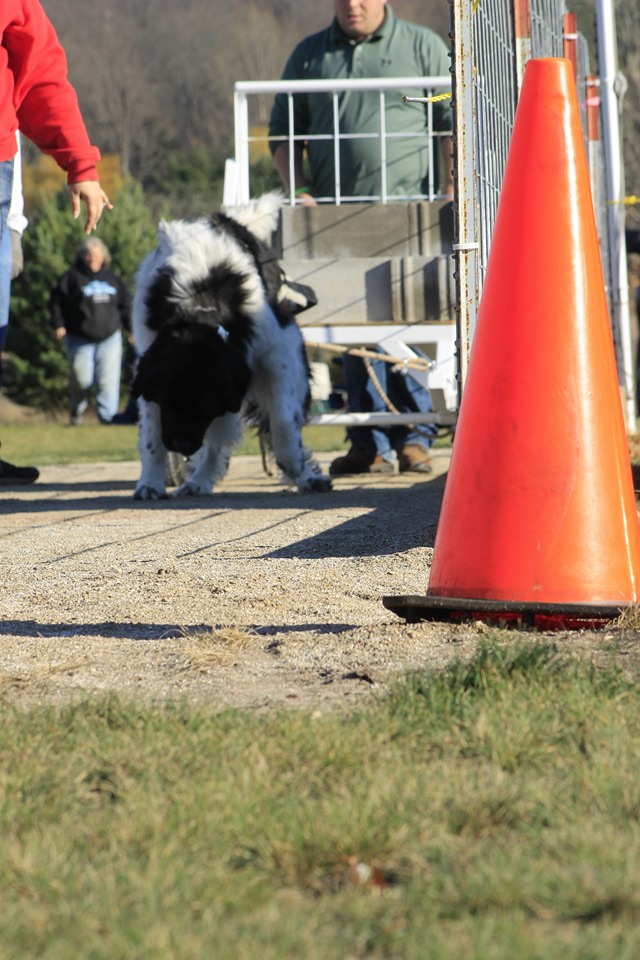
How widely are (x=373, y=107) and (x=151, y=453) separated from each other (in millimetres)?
2731

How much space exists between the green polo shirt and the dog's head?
216cm

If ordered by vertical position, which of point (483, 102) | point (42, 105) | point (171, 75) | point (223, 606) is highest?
point (171, 75)

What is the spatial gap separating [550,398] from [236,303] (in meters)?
3.86

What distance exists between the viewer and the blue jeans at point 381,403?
352 inches

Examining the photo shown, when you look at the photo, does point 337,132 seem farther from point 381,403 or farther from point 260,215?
point 381,403

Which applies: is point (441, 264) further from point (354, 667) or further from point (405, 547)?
point (354, 667)

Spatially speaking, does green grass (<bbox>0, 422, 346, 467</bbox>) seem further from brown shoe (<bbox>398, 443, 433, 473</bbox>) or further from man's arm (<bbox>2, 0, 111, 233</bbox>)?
man's arm (<bbox>2, 0, 111, 233</bbox>)

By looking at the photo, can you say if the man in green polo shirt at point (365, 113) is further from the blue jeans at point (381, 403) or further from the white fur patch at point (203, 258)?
the white fur patch at point (203, 258)

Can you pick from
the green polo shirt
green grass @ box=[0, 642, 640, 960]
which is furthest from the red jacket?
green grass @ box=[0, 642, 640, 960]

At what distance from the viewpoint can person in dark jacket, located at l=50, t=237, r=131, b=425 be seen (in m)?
19.2

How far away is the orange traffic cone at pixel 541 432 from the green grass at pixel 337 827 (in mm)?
561

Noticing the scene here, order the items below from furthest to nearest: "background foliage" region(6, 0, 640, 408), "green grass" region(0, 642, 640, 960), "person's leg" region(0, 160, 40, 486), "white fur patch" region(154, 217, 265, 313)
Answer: "background foliage" region(6, 0, 640, 408), "white fur patch" region(154, 217, 265, 313), "person's leg" region(0, 160, 40, 486), "green grass" region(0, 642, 640, 960)

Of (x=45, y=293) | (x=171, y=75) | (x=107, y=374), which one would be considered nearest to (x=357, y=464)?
(x=107, y=374)

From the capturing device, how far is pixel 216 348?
659cm
